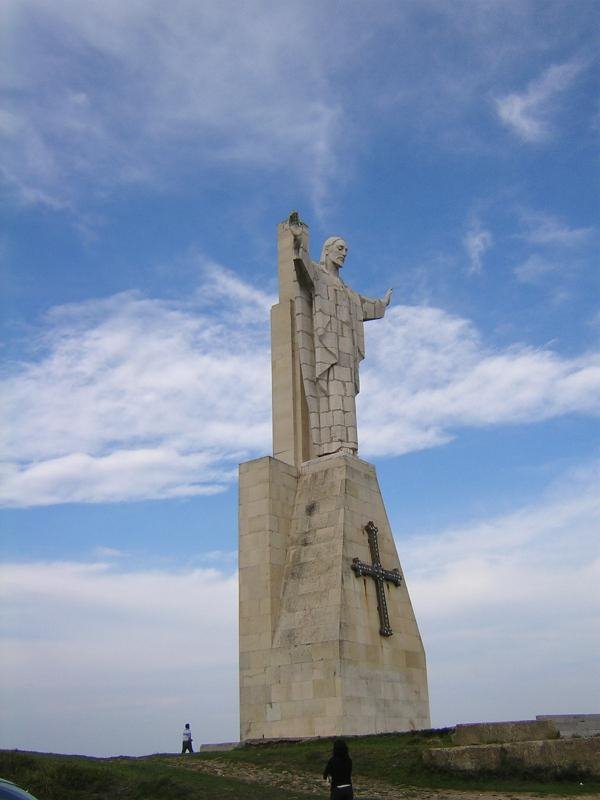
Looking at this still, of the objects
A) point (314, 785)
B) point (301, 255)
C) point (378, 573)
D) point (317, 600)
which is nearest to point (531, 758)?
point (314, 785)

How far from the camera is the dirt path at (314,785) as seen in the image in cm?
997

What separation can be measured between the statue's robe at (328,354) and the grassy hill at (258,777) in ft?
20.8

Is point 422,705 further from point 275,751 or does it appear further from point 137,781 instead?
point 137,781

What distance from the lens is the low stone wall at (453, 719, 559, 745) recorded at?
440 inches

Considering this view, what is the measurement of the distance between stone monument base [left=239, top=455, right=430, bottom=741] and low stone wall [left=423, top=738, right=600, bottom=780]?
363cm

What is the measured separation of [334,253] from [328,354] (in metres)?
2.36

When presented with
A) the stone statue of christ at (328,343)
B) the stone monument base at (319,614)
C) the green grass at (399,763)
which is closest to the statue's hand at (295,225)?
the stone statue of christ at (328,343)

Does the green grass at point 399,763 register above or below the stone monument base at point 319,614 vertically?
below

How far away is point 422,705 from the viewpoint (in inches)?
646

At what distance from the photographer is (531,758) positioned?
34.7ft

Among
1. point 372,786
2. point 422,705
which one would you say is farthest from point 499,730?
point 422,705

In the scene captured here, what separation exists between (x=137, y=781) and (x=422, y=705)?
7646mm

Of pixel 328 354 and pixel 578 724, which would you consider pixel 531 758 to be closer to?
pixel 578 724

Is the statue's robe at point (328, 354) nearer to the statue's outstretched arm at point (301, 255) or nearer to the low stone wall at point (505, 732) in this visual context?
the statue's outstretched arm at point (301, 255)
